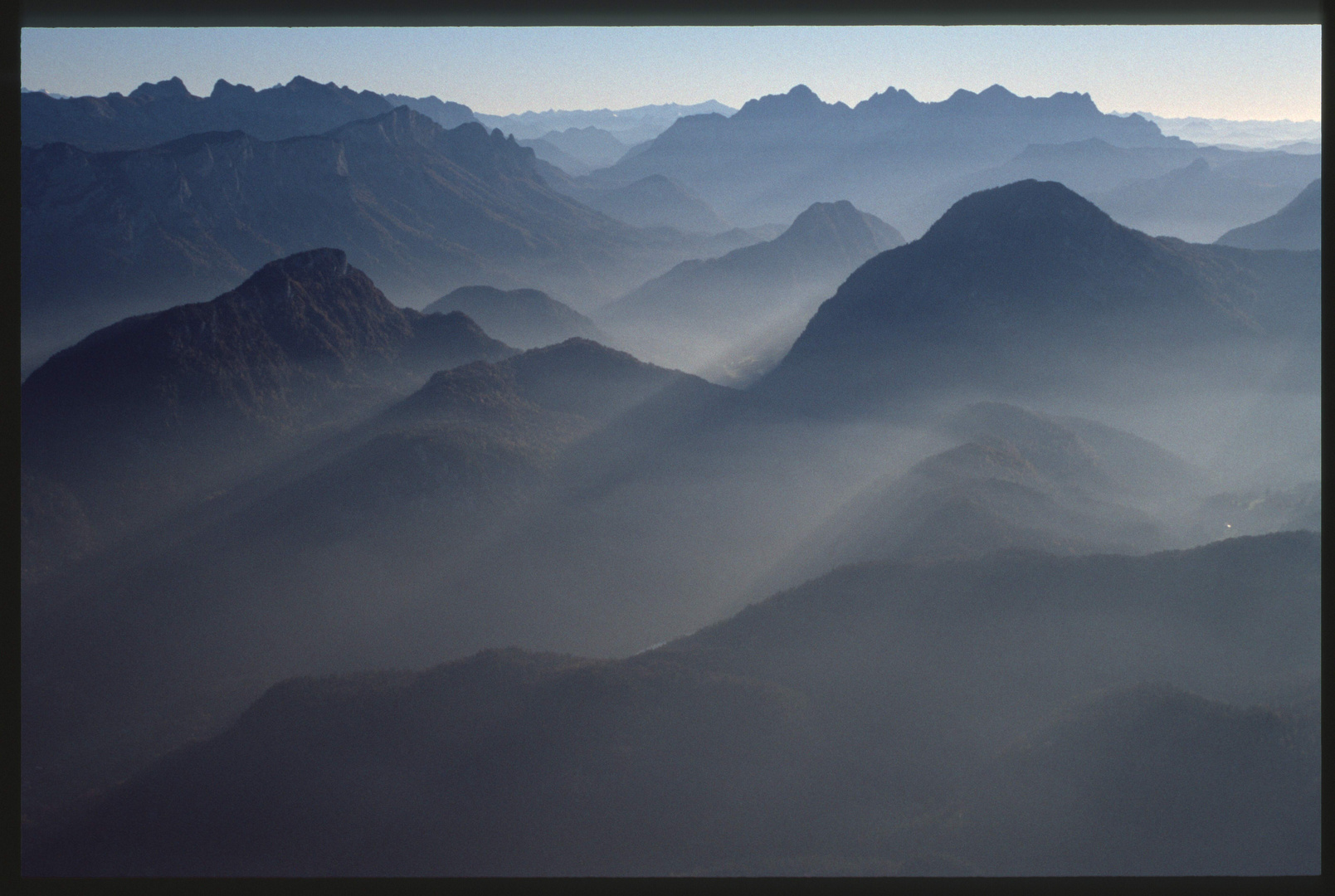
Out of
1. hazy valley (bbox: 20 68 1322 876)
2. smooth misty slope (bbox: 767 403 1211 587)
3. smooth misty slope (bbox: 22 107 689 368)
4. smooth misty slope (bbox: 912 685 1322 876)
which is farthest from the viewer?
smooth misty slope (bbox: 22 107 689 368)

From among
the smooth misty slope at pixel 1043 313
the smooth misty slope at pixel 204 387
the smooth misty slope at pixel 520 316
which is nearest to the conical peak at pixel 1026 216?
the smooth misty slope at pixel 1043 313

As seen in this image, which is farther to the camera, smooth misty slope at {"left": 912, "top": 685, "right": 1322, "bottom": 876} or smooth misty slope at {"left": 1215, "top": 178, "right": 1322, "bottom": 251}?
smooth misty slope at {"left": 1215, "top": 178, "right": 1322, "bottom": 251}

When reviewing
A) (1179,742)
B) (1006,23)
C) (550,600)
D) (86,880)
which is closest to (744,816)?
Answer: (1179,742)

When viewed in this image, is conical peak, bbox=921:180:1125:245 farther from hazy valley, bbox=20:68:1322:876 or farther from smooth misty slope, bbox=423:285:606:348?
smooth misty slope, bbox=423:285:606:348

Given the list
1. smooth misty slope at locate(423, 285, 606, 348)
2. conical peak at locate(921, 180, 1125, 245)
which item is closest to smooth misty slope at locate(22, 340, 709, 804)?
smooth misty slope at locate(423, 285, 606, 348)

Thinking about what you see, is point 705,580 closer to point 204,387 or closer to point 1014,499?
point 1014,499

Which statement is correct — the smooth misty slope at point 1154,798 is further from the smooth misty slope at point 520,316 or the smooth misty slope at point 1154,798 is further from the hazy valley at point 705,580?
the smooth misty slope at point 520,316

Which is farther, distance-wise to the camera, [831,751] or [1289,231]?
[1289,231]

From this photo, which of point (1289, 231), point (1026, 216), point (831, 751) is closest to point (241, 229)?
point (1026, 216)
